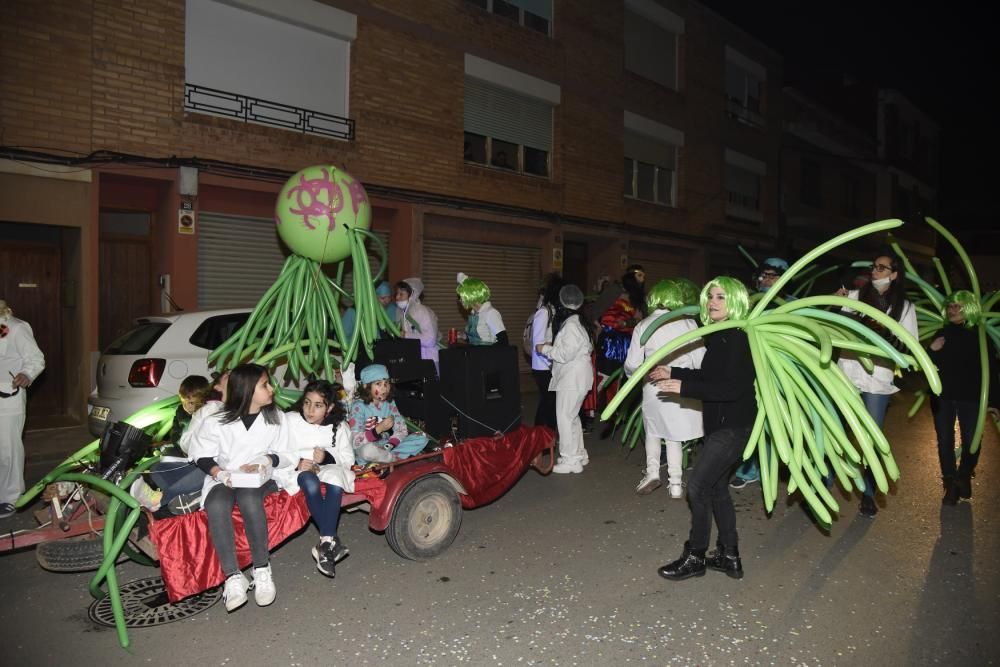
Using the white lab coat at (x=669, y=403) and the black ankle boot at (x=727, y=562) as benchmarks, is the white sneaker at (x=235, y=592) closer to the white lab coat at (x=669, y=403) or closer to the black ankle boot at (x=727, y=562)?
the black ankle boot at (x=727, y=562)

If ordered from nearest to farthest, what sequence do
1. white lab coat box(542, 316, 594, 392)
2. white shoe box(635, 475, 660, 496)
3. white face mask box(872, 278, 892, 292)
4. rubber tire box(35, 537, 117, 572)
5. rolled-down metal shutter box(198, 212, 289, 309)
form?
rubber tire box(35, 537, 117, 572) < white face mask box(872, 278, 892, 292) < white shoe box(635, 475, 660, 496) < white lab coat box(542, 316, 594, 392) < rolled-down metal shutter box(198, 212, 289, 309)

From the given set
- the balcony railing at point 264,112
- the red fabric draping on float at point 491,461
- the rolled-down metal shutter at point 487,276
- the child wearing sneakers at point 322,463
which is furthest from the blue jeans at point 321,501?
the rolled-down metal shutter at point 487,276

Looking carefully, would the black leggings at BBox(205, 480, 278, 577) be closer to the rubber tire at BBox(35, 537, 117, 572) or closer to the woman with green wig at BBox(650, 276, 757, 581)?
the rubber tire at BBox(35, 537, 117, 572)

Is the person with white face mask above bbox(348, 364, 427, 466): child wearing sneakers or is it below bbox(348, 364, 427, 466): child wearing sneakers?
above

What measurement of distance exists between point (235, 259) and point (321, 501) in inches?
301

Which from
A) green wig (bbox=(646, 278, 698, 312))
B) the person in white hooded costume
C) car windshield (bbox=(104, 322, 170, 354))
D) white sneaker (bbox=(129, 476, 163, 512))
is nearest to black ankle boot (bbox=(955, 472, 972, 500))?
green wig (bbox=(646, 278, 698, 312))

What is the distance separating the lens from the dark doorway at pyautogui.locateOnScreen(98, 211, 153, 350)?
33.4ft

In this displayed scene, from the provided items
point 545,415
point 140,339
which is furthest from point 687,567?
point 140,339

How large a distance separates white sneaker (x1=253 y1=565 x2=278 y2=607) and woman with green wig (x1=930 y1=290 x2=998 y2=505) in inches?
213

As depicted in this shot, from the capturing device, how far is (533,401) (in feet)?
40.2

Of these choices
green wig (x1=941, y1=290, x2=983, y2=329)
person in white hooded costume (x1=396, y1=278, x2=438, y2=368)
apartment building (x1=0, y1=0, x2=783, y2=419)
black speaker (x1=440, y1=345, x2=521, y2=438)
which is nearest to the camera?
black speaker (x1=440, y1=345, x2=521, y2=438)

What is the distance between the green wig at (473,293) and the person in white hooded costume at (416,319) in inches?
15.9

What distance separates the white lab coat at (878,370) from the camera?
558cm

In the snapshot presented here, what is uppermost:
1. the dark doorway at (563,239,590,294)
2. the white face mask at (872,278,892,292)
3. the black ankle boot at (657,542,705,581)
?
the dark doorway at (563,239,590,294)
